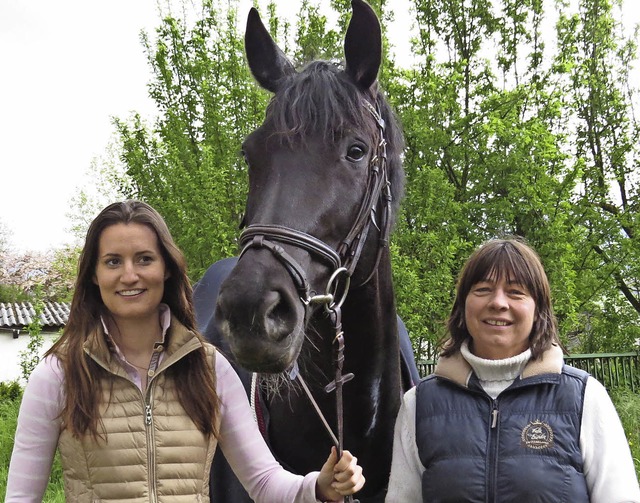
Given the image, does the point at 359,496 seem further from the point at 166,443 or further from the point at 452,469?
the point at 166,443

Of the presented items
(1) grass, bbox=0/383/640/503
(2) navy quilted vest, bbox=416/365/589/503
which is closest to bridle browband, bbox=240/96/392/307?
(2) navy quilted vest, bbox=416/365/589/503

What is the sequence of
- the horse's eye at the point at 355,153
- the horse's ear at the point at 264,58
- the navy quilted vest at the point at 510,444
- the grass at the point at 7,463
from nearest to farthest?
the navy quilted vest at the point at 510,444
the horse's eye at the point at 355,153
the horse's ear at the point at 264,58
the grass at the point at 7,463

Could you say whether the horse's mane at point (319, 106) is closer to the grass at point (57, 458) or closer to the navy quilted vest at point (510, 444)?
the navy quilted vest at point (510, 444)

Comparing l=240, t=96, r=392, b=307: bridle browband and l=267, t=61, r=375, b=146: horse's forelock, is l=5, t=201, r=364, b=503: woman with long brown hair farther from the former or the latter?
l=267, t=61, r=375, b=146: horse's forelock

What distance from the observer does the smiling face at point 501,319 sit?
6.36 ft

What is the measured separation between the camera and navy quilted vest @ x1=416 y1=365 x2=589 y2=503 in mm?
1722

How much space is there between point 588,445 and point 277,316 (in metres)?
0.96

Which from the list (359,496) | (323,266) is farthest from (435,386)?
(359,496)

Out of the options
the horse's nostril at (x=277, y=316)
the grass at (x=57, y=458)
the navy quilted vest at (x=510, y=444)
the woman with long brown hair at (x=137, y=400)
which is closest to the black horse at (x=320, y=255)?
the horse's nostril at (x=277, y=316)

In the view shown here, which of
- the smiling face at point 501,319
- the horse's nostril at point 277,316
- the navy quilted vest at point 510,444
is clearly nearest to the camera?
the horse's nostril at point 277,316

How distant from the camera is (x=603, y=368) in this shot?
9.34m

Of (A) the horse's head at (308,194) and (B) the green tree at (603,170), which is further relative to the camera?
(B) the green tree at (603,170)

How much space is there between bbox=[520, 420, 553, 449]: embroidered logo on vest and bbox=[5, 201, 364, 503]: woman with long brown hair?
49 cm

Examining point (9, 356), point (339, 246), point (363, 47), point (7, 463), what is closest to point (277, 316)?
point (339, 246)
